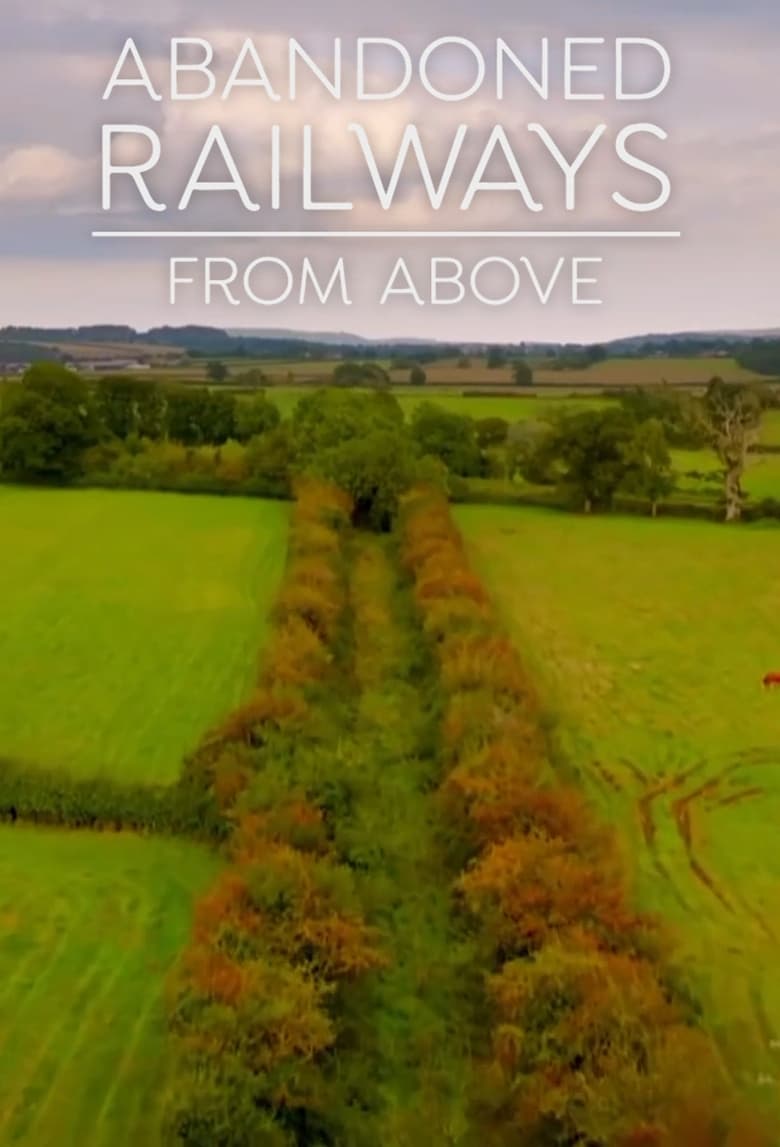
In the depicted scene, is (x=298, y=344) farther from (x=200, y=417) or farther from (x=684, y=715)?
(x=684, y=715)

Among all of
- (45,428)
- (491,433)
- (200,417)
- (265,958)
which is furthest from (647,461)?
(265,958)

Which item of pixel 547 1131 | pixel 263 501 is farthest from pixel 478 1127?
pixel 263 501

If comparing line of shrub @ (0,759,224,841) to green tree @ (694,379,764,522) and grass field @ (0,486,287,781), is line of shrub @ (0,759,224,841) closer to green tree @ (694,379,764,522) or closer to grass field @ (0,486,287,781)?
grass field @ (0,486,287,781)

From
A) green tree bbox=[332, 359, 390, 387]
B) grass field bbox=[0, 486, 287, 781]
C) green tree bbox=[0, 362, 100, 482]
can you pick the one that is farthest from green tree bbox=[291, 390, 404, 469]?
green tree bbox=[332, 359, 390, 387]

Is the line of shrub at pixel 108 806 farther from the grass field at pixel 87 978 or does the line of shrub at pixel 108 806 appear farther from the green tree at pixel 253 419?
the green tree at pixel 253 419

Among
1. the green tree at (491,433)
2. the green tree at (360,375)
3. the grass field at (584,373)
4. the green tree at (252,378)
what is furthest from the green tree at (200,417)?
the grass field at (584,373)

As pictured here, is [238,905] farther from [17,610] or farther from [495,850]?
[17,610]
